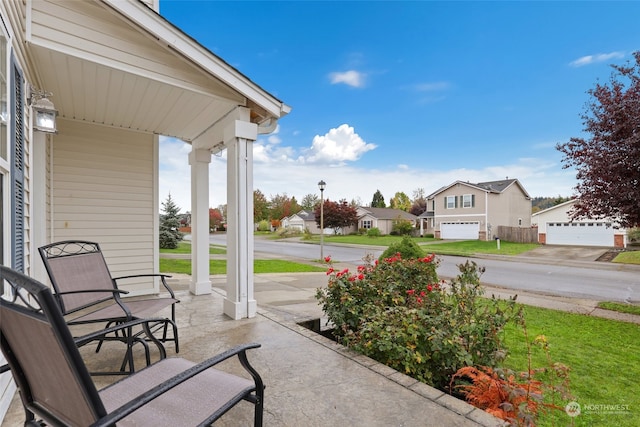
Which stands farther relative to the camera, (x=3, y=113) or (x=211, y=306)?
(x=211, y=306)

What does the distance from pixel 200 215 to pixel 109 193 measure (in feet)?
4.96

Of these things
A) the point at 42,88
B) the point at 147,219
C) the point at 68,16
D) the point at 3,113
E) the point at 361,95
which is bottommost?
the point at 147,219

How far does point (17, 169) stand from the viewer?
2488 millimetres

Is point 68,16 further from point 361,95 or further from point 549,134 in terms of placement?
point 549,134

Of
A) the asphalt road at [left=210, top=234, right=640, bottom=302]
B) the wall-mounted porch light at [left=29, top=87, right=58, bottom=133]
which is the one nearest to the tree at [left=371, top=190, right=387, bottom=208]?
the asphalt road at [left=210, top=234, right=640, bottom=302]

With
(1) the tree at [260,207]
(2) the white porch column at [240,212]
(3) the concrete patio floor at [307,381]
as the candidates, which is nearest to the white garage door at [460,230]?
(3) the concrete patio floor at [307,381]

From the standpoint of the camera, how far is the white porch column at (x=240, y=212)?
410 centimetres

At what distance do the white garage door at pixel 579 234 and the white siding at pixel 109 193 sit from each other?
23.0 meters

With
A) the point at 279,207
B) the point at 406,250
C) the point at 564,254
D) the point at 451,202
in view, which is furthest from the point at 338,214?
the point at 406,250

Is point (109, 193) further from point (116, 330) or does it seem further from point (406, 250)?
point (406, 250)

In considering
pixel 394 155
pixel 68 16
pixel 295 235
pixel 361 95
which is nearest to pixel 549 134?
pixel 361 95

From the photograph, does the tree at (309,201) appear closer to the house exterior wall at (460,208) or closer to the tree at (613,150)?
the house exterior wall at (460,208)

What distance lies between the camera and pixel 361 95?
52.7ft

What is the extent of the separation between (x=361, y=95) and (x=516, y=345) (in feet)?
47.0
